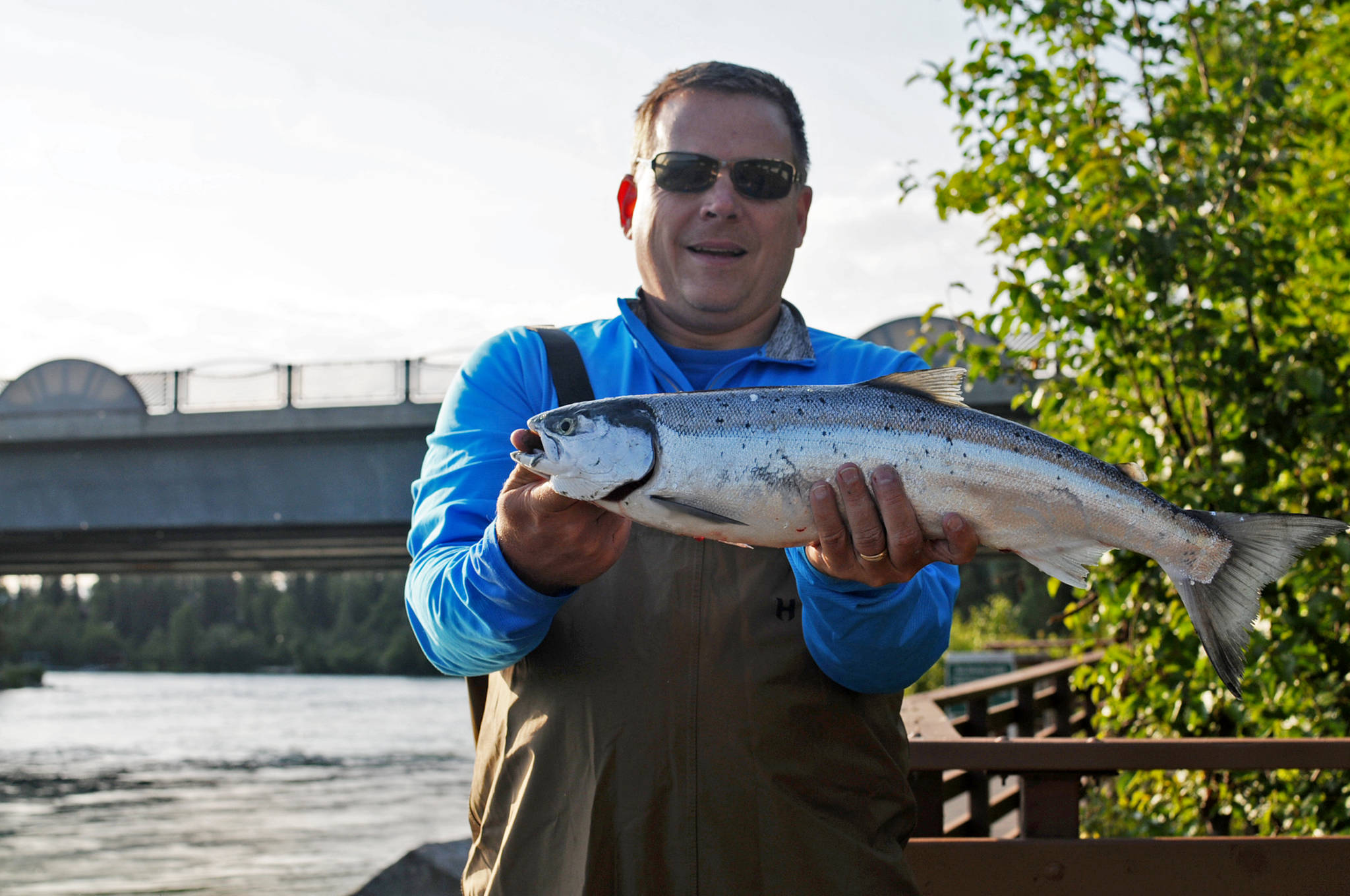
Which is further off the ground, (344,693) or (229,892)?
(229,892)

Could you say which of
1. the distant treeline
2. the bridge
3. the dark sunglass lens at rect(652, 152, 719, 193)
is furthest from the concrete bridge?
the distant treeline

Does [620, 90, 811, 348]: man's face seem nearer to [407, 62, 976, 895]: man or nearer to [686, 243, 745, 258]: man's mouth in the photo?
[686, 243, 745, 258]: man's mouth

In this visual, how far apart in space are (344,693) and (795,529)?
210 ft

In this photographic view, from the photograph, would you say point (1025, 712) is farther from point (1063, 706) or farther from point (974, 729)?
point (1063, 706)

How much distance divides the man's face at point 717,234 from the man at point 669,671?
0.66m

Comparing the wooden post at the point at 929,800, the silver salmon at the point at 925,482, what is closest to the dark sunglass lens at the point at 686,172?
the silver salmon at the point at 925,482

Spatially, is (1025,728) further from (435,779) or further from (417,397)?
(435,779)

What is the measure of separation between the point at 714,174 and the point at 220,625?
120m

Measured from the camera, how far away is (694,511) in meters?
2.62

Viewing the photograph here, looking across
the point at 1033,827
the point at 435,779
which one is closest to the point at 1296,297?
the point at 1033,827

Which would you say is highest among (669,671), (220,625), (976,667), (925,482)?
(925,482)

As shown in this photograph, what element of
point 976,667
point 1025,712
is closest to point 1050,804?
point 1025,712

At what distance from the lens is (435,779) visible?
81.0ft

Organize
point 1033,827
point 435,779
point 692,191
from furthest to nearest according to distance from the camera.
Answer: point 435,779
point 1033,827
point 692,191
